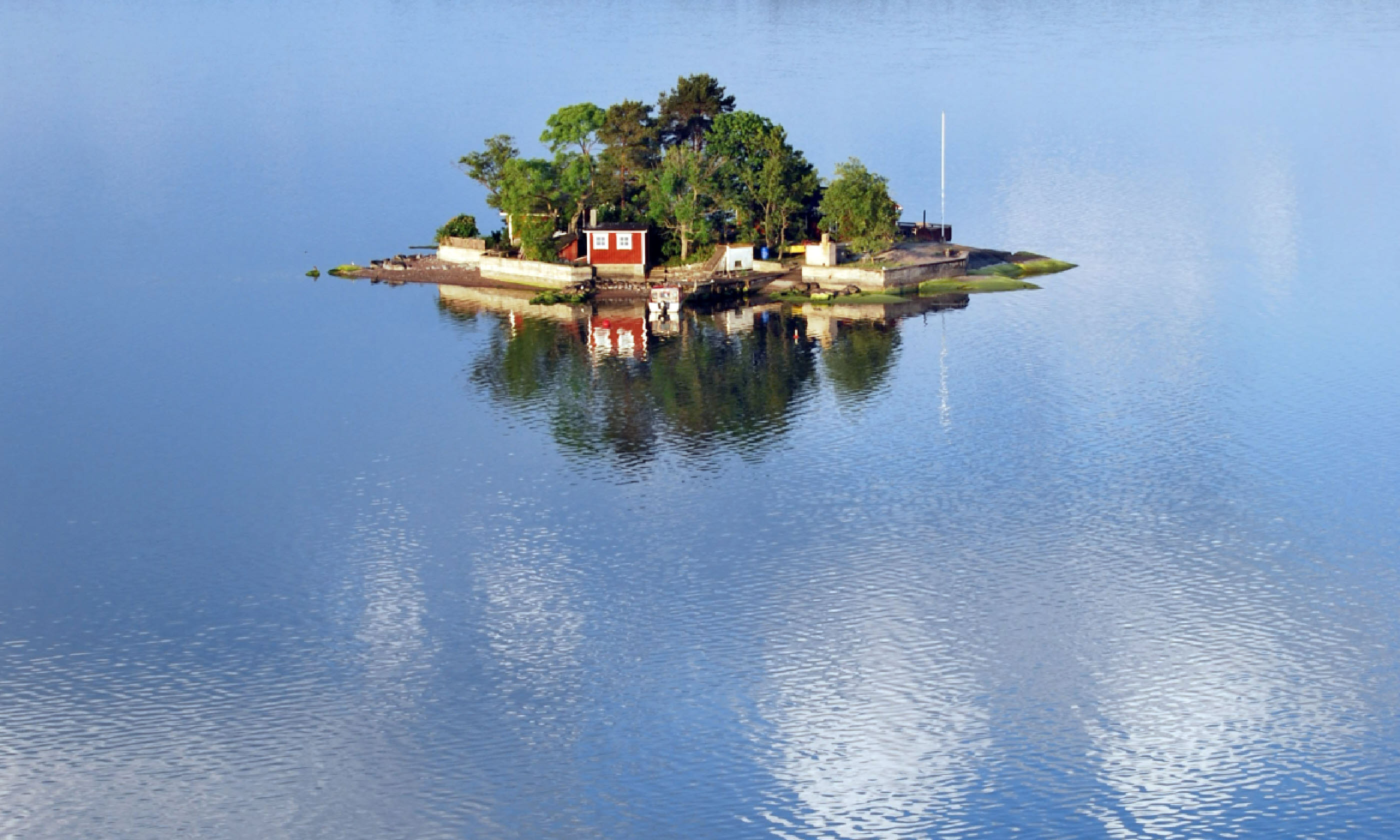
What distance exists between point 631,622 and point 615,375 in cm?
2843

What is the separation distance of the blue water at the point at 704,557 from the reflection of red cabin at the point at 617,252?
357 inches

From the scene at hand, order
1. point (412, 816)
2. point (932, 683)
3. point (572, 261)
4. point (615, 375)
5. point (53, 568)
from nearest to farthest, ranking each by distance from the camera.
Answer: point (412, 816)
point (932, 683)
point (53, 568)
point (615, 375)
point (572, 261)

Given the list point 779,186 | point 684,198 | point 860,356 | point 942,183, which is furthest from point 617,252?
point 942,183

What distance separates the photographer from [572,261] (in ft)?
328

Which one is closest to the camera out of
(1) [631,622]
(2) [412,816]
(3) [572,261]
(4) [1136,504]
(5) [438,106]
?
(2) [412,816]

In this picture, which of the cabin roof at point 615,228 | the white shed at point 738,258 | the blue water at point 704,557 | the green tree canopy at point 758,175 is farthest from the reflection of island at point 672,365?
the green tree canopy at point 758,175

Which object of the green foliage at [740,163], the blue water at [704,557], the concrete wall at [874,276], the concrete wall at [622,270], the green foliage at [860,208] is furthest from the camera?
the green foliage at [740,163]

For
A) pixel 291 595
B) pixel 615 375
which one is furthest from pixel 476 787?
pixel 615 375

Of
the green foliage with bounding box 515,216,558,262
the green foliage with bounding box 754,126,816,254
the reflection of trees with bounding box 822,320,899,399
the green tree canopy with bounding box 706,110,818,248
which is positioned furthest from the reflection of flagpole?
the green foliage with bounding box 515,216,558,262

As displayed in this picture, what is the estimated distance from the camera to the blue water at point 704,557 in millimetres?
44406

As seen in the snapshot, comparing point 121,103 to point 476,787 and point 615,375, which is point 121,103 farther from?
point 476,787

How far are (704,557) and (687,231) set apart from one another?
4347 cm

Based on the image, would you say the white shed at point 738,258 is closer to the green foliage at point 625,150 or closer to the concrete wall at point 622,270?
the concrete wall at point 622,270

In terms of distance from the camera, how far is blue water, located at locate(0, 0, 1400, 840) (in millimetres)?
44406
